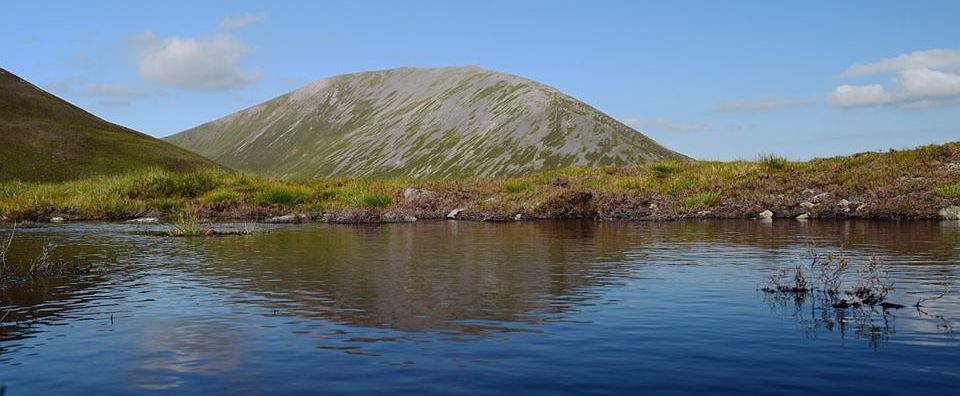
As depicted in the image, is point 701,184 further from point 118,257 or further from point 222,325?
point 222,325

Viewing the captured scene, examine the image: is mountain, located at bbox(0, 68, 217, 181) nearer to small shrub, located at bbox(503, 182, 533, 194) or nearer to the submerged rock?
the submerged rock

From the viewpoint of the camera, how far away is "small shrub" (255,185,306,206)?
133ft

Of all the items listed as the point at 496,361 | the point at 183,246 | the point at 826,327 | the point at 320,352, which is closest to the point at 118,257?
the point at 183,246

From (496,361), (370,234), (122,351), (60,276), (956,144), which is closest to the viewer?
(496,361)

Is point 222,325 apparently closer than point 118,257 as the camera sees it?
Yes

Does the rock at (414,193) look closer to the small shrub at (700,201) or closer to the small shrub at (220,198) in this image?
the small shrub at (220,198)

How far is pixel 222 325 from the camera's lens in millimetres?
10047

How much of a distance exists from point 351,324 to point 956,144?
37.4 meters

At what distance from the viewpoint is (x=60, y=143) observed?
116m

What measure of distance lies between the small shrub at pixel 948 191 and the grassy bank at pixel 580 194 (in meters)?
0.07

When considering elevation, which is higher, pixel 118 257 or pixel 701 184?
pixel 701 184

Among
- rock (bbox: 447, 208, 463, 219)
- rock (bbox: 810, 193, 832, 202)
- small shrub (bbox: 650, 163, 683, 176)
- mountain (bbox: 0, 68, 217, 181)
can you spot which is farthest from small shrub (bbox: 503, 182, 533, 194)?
mountain (bbox: 0, 68, 217, 181)

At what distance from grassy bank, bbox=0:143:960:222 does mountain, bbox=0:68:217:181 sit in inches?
2691

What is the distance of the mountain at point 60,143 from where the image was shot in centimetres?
10594
